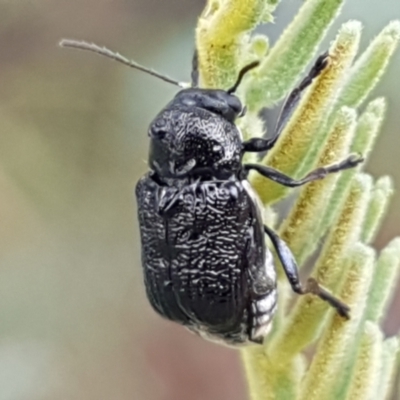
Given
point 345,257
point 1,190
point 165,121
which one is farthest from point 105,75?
point 345,257

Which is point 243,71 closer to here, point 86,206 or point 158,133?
point 158,133

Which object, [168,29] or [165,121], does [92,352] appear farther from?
[165,121]

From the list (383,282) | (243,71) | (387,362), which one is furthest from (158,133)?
(387,362)

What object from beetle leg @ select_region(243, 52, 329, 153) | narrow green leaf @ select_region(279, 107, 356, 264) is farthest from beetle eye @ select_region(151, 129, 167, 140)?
narrow green leaf @ select_region(279, 107, 356, 264)

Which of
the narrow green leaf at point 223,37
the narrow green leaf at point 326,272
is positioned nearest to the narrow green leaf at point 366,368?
the narrow green leaf at point 326,272

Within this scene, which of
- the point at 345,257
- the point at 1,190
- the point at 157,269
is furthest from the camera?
the point at 1,190

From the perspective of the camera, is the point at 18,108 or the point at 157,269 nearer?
the point at 157,269

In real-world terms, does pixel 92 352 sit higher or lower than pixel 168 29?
lower

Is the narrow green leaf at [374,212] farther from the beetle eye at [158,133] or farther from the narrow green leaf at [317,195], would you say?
the beetle eye at [158,133]
